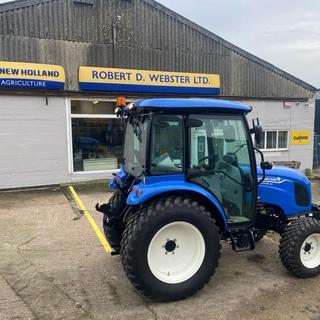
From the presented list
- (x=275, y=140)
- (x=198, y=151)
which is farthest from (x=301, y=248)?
(x=275, y=140)

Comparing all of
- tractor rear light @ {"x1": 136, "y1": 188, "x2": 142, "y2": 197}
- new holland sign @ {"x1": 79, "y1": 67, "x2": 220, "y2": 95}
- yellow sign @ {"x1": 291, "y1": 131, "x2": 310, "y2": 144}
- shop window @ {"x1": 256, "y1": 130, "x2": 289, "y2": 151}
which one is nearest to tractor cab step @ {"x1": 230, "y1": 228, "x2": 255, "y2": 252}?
tractor rear light @ {"x1": 136, "y1": 188, "x2": 142, "y2": 197}

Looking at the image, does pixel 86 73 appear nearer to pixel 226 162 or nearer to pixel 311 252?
pixel 226 162

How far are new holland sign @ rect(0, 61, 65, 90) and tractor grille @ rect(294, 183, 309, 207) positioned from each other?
7.64 meters

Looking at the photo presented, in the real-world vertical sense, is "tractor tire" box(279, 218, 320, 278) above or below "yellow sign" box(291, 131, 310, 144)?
below

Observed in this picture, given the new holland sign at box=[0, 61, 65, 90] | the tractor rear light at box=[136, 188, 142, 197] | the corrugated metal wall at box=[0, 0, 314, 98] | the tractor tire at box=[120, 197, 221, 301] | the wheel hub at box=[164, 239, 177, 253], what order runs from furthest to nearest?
the corrugated metal wall at box=[0, 0, 314, 98] < the new holland sign at box=[0, 61, 65, 90] < the wheel hub at box=[164, 239, 177, 253] < the tractor rear light at box=[136, 188, 142, 197] < the tractor tire at box=[120, 197, 221, 301]

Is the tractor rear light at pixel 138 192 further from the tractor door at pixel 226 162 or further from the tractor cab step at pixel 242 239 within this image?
the tractor cab step at pixel 242 239

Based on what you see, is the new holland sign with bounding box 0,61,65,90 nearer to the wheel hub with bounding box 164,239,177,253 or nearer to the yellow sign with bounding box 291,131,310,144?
the wheel hub with bounding box 164,239,177,253

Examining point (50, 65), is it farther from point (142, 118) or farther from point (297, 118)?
point (297, 118)

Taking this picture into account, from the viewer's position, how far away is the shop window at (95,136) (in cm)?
1088

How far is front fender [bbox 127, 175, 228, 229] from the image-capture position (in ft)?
12.3

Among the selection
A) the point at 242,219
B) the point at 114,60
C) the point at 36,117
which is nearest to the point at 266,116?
the point at 114,60

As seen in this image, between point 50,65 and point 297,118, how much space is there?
973 cm

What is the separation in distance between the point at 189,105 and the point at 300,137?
38.0 feet

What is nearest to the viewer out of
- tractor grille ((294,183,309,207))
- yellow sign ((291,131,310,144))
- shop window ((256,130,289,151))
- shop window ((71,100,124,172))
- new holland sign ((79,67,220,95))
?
tractor grille ((294,183,309,207))
